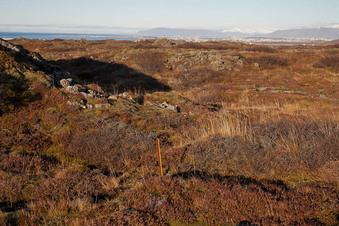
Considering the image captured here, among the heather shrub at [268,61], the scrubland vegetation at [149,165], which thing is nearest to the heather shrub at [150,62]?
the heather shrub at [268,61]

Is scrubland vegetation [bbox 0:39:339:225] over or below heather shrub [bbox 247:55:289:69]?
below

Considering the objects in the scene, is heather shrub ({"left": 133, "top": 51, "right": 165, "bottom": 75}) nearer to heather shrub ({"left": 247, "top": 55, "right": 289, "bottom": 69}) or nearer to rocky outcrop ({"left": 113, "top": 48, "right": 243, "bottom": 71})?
rocky outcrop ({"left": 113, "top": 48, "right": 243, "bottom": 71})

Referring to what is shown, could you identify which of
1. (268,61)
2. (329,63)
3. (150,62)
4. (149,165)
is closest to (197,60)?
(150,62)

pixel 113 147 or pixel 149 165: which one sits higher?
pixel 113 147

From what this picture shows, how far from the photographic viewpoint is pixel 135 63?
36469 millimetres

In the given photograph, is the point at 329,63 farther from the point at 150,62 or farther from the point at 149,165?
the point at 149,165

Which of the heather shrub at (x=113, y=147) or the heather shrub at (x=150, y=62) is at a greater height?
the heather shrub at (x=150, y=62)

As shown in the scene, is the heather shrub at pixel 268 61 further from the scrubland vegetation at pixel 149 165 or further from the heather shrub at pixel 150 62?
the scrubland vegetation at pixel 149 165

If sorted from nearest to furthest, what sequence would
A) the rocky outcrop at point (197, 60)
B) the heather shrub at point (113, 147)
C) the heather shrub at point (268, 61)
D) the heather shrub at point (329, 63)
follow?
the heather shrub at point (113, 147), the heather shrub at point (329, 63), the heather shrub at point (268, 61), the rocky outcrop at point (197, 60)

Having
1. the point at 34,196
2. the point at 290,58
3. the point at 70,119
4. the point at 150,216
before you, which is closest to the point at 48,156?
the point at 70,119

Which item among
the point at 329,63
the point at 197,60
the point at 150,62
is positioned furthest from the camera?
the point at 197,60

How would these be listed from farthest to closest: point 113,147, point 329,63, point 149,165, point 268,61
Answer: point 268,61 < point 329,63 < point 113,147 < point 149,165

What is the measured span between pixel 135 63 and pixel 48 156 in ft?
99.3

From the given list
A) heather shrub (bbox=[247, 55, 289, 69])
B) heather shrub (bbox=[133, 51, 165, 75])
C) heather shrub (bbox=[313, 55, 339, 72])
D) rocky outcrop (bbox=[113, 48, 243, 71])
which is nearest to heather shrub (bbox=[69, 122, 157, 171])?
heather shrub (bbox=[133, 51, 165, 75])
